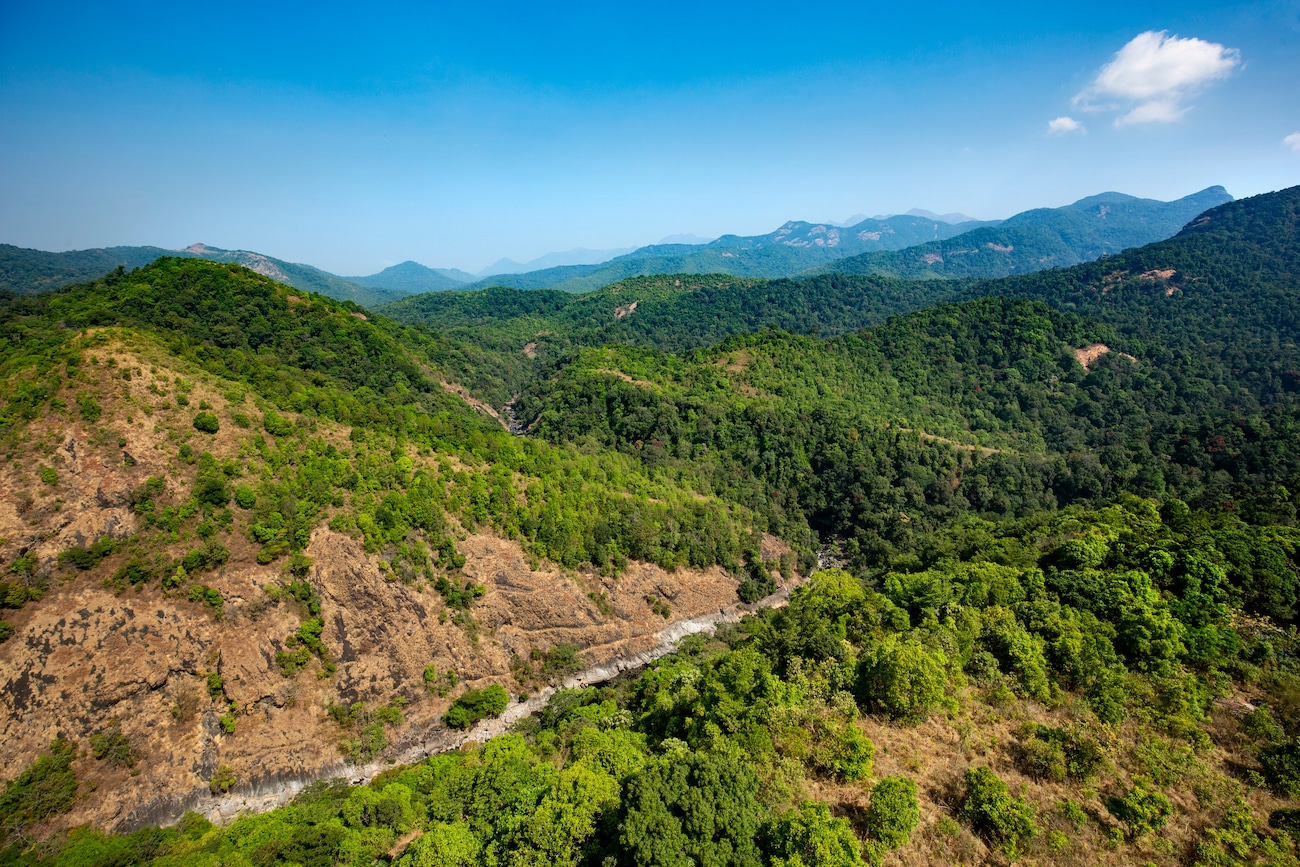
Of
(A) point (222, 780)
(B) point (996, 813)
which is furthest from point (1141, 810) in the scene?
(A) point (222, 780)

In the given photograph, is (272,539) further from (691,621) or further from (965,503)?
(965,503)

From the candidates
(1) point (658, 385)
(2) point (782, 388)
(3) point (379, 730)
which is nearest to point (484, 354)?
(1) point (658, 385)

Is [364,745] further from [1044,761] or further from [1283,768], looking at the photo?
[1283,768]

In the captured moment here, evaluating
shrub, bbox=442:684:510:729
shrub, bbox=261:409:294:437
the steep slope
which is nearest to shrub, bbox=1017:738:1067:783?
the steep slope

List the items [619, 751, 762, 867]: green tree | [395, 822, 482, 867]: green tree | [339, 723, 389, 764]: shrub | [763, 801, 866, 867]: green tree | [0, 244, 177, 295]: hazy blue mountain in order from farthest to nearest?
[0, 244, 177, 295]: hazy blue mountain → [339, 723, 389, 764]: shrub → [395, 822, 482, 867]: green tree → [619, 751, 762, 867]: green tree → [763, 801, 866, 867]: green tree

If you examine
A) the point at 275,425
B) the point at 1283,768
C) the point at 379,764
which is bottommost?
the point at 379,764

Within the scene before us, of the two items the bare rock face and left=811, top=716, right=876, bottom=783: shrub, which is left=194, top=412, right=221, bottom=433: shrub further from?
left=811, top=716, right=876, bottom=783: shrub
